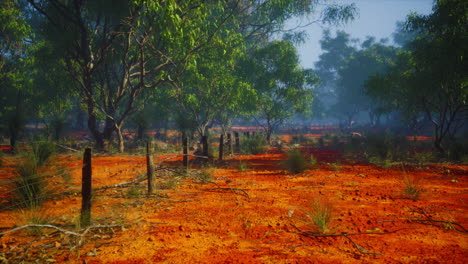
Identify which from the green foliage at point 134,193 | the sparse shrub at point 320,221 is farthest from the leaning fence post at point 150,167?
the sparse shrub at point 320,221

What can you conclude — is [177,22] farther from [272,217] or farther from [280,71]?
[280,71]

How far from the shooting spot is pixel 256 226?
4.41 metres

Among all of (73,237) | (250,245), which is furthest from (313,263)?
(73,237)

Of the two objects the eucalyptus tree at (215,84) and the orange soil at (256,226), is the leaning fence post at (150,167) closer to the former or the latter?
the orange soil at (256,226)

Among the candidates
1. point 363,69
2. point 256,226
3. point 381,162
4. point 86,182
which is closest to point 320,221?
point 256,226

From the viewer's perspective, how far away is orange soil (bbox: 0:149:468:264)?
3.40 meters

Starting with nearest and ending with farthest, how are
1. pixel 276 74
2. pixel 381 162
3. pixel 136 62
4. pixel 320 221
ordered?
pixel 320 221, pixel 381 162, pixel 136 62, pixel 276 74

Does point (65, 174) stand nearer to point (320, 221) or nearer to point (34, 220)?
point (34, 220)

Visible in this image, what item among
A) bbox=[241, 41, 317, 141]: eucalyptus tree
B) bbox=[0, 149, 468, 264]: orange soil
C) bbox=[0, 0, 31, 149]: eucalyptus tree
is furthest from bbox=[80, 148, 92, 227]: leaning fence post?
bbox=[241, 41, 317, 141]: eucalyptus tree

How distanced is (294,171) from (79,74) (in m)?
14.8

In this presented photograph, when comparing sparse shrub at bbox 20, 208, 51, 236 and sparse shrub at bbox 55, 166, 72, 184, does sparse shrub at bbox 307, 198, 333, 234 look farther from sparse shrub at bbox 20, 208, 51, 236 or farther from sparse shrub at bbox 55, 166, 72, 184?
sparse shrub at bbox 55, 166, 72, 184

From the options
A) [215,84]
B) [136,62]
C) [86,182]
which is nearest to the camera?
[86,182]

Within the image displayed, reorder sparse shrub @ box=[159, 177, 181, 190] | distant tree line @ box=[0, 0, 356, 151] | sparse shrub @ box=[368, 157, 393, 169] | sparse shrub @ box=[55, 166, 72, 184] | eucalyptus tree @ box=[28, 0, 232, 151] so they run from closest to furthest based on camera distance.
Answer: sparse shrub @ box=[55, 166, 72, 184], sparse shrub @ box=[159, 177, 181, 190], sparse shrub @ box=[368, 157, 393, 169], eucalyptus tree @ box=[28, 0, 232, 151], distant tree line @ box=[0, 0, 356, 151]

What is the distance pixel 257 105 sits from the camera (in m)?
23.0
